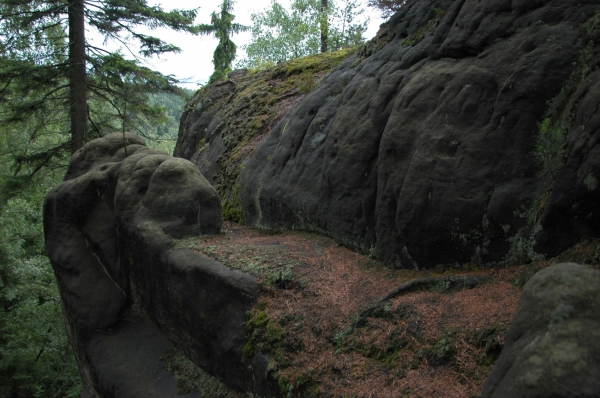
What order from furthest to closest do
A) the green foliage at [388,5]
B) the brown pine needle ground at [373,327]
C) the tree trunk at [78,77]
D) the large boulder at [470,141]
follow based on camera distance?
the tree trunk at [78,77], the green foliage at [388,5], the large boulder at [470,141], the brown pine needle ground at [373,327]

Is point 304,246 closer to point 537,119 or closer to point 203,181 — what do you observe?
point 203,181

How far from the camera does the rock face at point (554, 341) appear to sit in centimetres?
259

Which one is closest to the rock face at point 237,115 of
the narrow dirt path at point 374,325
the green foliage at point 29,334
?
the narrow dirt path at point 374,325

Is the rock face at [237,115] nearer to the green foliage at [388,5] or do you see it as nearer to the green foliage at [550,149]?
the green foliage at [388,5]

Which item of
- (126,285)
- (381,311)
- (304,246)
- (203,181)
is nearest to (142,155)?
(203,181)

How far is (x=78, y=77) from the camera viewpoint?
620 inches

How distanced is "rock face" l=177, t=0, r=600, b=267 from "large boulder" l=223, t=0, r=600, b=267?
A: 0.05ft

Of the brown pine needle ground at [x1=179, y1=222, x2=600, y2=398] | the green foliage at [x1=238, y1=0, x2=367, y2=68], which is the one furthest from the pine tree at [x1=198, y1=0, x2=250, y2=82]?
the brown pine needle ground at [x1=179, y1=222, x2=600, y2=398]

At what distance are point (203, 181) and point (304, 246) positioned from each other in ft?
7.72

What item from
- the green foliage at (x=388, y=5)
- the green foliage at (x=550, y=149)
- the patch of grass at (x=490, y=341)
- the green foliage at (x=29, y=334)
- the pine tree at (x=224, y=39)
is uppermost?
the pine tree at (x=224, y=39)

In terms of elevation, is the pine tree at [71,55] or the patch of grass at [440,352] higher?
the pine tree at [71,55]

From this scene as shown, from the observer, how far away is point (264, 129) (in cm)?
1360

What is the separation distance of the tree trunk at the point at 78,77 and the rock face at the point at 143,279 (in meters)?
6.11

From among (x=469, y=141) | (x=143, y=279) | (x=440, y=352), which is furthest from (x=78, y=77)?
(x=440, y=352)
